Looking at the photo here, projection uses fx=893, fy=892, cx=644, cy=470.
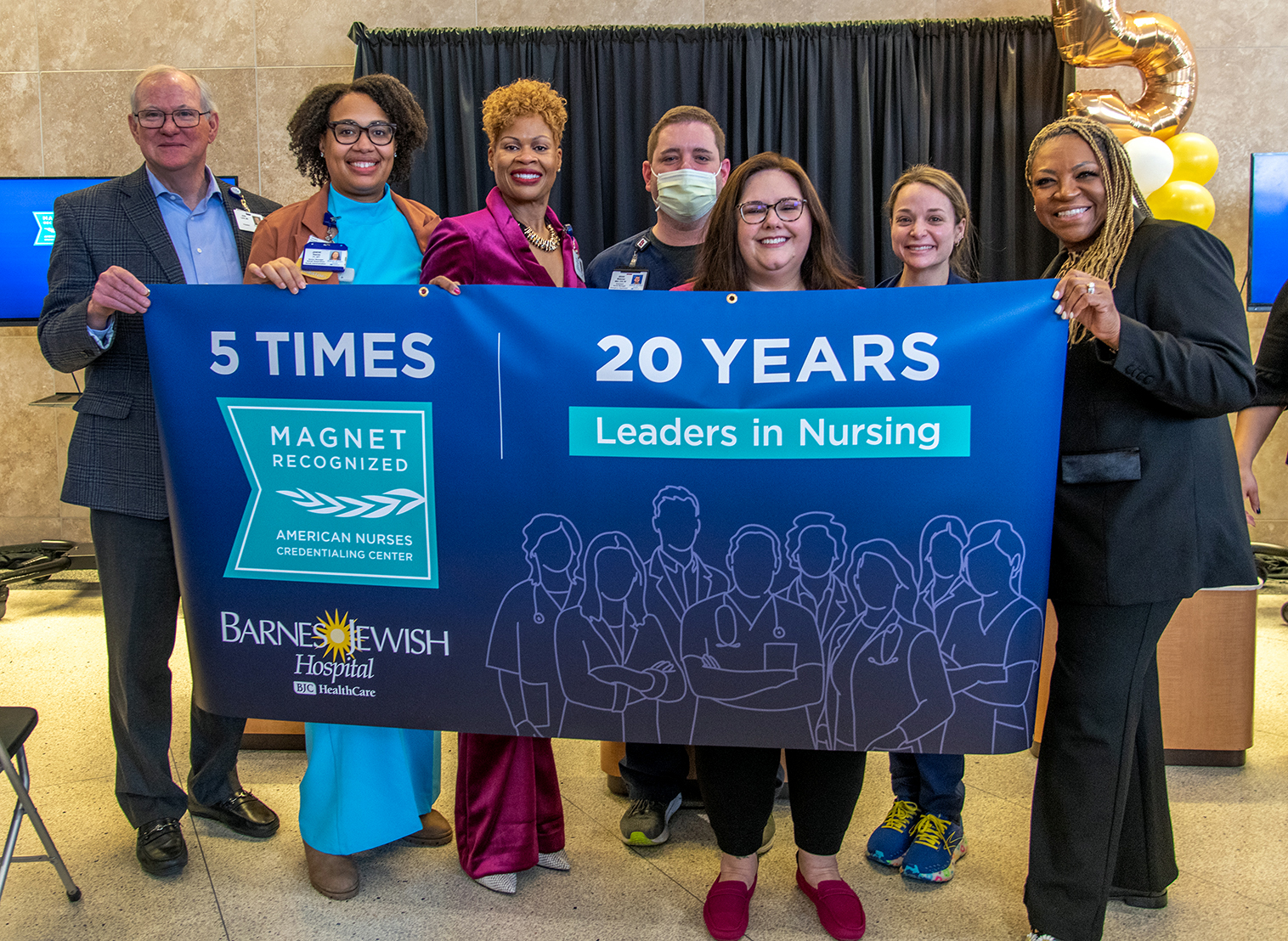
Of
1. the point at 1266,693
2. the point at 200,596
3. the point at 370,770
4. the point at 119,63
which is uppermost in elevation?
the point at 119,63

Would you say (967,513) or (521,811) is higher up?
(967,513)

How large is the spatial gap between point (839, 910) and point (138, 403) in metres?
1.85

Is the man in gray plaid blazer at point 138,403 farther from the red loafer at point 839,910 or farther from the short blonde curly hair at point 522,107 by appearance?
the red loafer at point 839,910

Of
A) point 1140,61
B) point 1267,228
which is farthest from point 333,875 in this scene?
point 1267,228

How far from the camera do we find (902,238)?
2.02 m

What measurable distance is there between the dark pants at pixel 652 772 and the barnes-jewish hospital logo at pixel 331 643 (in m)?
0.79

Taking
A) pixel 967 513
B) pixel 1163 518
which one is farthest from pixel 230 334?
pixel 1163 518

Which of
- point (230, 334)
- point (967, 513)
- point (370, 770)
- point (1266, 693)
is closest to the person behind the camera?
point (967, 513)

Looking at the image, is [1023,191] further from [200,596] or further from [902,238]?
[200,596]

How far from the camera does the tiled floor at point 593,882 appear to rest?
1.82 meters

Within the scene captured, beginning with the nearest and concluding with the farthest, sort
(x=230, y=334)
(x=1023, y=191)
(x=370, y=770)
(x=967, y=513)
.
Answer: (x=967, y=513)
(x=230, y=334)
(x=370, y=770)
(x=1023, y=191)

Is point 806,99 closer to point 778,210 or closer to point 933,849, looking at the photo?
point 778,210

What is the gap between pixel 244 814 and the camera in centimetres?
219

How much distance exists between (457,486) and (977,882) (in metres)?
1.44
